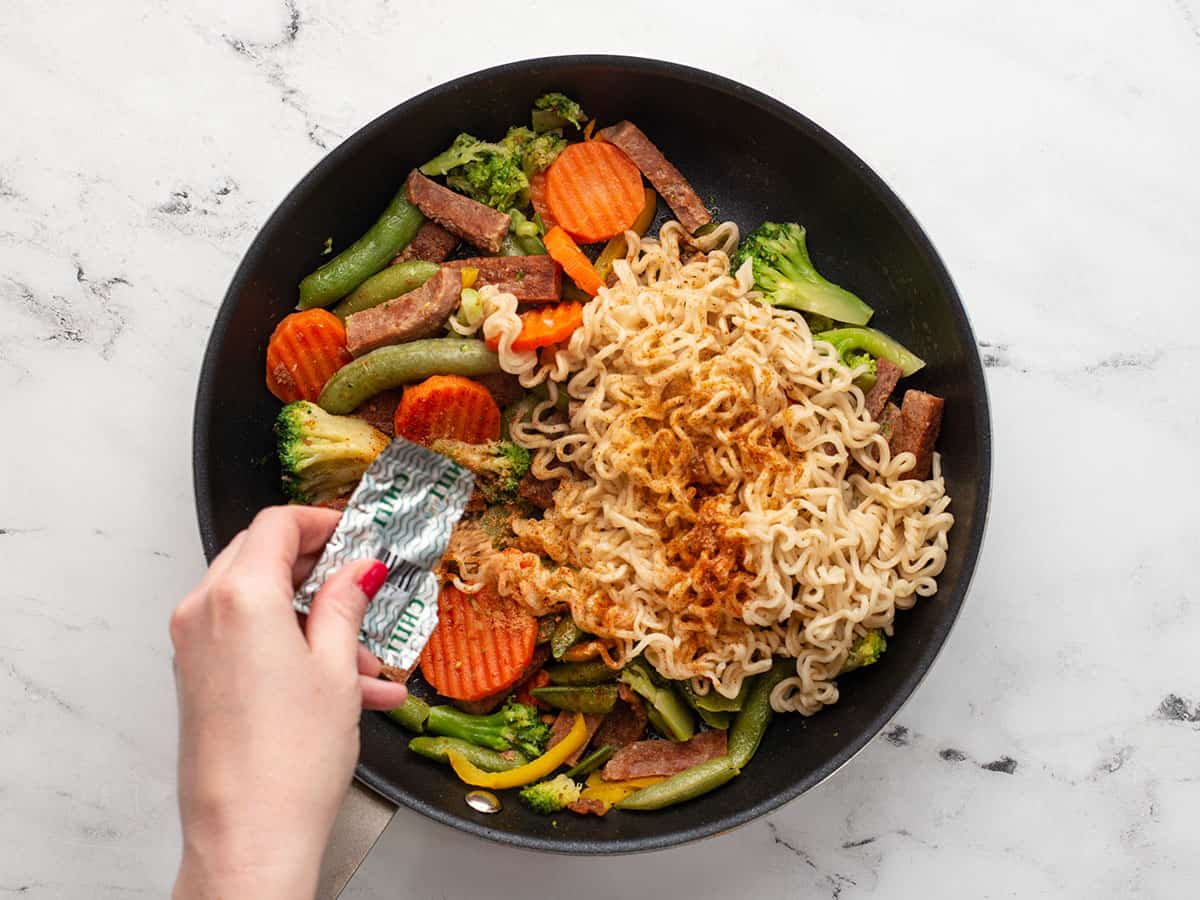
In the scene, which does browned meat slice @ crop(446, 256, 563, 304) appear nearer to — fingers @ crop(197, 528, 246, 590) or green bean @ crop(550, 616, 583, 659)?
green bean @ crop(550, 616, 583, 659)

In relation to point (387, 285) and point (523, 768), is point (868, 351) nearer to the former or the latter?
point (387, 285)

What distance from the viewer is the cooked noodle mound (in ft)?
13.1

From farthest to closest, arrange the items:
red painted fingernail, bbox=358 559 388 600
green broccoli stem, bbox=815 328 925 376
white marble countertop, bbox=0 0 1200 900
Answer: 1. white marble countertop, bbox=0 0 1200 900
2. green broccoli stem, bbox=815 328 925 376
3. red painted fingernail, bbox=358 559 388 600

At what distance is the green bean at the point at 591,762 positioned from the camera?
4.21m

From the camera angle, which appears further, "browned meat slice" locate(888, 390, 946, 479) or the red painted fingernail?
"browned meat slice" locate(888, 390, 946, 479)

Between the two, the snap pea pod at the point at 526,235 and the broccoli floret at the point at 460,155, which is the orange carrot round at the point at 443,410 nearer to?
the snap pea pod at the point at 526,235

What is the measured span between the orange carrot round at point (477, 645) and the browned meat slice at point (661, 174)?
1746 mm

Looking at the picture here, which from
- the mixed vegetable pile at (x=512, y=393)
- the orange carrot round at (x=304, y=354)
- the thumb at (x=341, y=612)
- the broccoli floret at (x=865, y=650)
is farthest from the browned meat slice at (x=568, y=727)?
the orange carrot round at (x=304, y=354)

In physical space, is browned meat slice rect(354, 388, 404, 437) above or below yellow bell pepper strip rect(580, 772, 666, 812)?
above

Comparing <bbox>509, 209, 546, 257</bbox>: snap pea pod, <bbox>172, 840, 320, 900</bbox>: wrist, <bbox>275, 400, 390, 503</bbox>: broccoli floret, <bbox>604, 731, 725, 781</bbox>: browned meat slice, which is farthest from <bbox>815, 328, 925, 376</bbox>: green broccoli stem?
<bbox>172, 840, 320, 900</bbox>: wrist

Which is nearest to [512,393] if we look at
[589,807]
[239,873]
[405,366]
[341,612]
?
[405,366]

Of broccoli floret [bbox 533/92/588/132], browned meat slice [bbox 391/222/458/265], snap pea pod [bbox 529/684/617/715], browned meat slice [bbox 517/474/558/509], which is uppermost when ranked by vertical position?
broccoli floret [bbox 533/92/588/132]

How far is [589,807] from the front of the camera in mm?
4109

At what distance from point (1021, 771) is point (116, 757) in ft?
12.2
